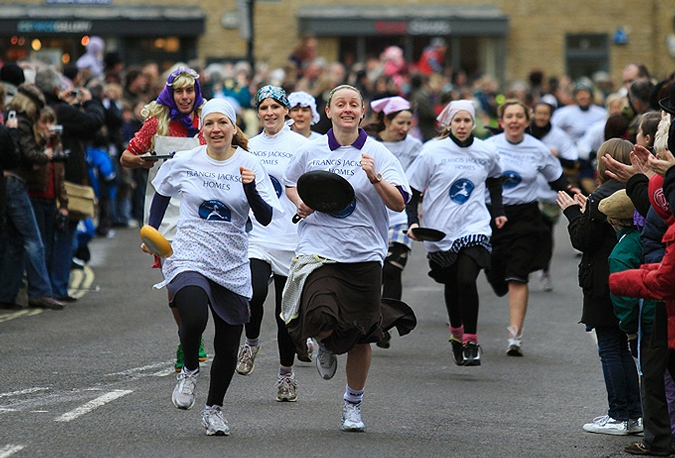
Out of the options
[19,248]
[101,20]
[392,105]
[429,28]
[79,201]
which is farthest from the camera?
[429,28]

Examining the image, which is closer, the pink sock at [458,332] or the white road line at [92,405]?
the white road line at [92,405]

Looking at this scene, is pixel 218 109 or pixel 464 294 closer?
pixel 218 109

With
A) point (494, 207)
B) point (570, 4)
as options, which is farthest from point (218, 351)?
point (570, 4)

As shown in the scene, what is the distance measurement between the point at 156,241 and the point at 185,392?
85 centimetres

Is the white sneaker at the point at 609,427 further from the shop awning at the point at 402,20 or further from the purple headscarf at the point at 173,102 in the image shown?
the shop awning at the point at 402,20

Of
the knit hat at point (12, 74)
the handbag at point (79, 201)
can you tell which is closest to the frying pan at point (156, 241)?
the knit hat at point (12, 74)

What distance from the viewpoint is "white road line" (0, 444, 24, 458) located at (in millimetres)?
6500

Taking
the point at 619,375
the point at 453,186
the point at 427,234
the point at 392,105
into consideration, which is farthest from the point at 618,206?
the point at 392,105

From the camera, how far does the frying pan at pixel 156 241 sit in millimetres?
6973

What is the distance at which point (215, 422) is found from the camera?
710 cm

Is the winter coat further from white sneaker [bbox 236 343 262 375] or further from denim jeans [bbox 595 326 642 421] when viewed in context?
white sneaker [bbox 236 343 262 375]

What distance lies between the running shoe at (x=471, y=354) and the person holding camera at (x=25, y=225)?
4.65 meters

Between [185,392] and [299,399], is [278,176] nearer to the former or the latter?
[299,399]

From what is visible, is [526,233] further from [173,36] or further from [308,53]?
[173,36]
